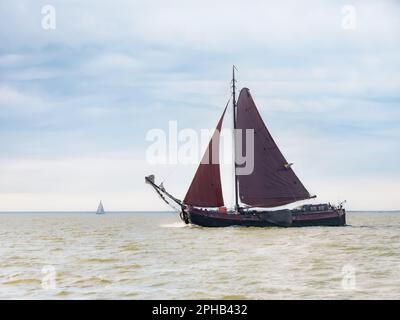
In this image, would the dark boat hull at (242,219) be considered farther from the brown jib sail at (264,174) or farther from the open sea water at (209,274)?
the open sea water at (209,274)

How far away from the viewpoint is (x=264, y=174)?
200ft

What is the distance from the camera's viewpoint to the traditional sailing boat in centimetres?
5878

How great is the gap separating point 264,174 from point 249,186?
90.8 inches

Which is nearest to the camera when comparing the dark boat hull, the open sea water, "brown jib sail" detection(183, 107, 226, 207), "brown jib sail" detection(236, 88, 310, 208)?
the open sea water

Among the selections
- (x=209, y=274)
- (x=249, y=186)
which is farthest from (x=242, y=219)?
(x=209, y=274)

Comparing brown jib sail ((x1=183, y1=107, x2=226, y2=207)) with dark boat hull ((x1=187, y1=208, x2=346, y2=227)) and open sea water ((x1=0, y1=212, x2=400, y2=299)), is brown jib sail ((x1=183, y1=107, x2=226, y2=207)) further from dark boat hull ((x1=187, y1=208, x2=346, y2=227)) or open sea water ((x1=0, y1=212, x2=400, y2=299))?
open sea water ((x1=0, y1=212, x2=400, y2=299))

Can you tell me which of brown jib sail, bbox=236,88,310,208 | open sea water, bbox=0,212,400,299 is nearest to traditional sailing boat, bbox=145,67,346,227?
brown jib sail, bbox=236,88,310,208

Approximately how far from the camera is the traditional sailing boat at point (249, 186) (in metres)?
58.8

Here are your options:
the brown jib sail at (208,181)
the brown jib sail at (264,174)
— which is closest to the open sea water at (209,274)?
the brown jib sail at (208,181)

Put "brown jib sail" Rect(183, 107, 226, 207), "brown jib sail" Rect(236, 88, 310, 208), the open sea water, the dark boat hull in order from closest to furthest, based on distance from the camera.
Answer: the open sea water → "brown jib sail" Rect(183, 107, 226, 207) → "brown jib sail" Rect(236, 88, 310, 208) → the dark boat hull

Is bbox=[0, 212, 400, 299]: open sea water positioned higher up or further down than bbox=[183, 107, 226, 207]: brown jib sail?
further down

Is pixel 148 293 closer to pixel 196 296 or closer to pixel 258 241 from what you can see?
pixel 196 296
